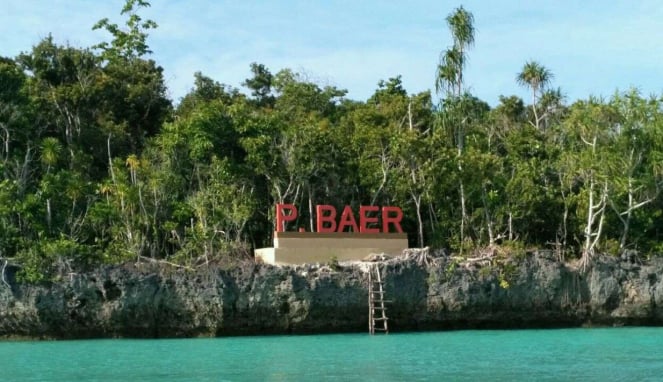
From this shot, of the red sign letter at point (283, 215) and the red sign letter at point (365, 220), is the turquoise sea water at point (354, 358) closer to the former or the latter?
the red sign letter at point (283, 215)

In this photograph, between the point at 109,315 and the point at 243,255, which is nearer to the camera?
the point at 109,315

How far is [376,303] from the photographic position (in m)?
29.8

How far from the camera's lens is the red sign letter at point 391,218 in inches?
1276

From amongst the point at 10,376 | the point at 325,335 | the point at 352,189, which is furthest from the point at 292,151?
the point at 10,376

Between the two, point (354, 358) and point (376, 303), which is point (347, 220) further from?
point (354, 358)

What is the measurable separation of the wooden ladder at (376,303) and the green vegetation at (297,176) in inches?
156

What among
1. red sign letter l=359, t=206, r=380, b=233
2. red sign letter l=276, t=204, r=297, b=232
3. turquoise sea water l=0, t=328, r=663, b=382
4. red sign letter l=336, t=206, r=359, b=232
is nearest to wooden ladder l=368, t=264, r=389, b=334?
turquoise sea water l=0, t=328, r=663, b=382

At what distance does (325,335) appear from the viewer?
95.2 feet

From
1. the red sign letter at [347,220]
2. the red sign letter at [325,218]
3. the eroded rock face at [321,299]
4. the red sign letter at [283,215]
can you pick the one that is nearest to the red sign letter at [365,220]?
the red sign letter at [347,220]

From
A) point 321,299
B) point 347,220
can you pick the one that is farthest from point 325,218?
point 321,299

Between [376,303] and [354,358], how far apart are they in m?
8.95

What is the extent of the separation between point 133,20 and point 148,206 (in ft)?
50.1

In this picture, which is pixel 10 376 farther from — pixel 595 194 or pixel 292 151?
pixel 595 194

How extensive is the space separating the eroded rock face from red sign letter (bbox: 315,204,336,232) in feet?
5.60
